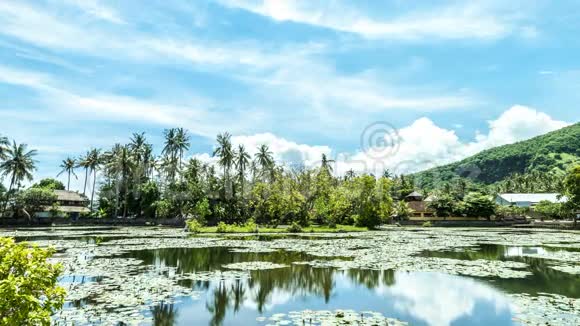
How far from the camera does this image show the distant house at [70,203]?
7584cm

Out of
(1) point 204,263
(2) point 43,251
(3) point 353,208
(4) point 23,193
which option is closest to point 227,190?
(3) point 353,208

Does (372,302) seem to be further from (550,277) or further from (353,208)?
(353,208)

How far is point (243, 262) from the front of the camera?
21312 mm

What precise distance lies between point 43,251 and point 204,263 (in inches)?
616

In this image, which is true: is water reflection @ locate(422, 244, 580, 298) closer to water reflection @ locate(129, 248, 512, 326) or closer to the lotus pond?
the lotus pond

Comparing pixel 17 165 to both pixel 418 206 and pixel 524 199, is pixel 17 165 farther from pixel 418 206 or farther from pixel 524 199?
pixel 524 199

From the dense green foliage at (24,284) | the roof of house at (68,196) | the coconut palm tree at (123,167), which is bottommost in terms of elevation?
the dense green foliage at (24,284)

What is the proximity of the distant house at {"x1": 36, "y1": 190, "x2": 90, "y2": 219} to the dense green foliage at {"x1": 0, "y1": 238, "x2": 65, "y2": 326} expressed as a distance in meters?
79.2

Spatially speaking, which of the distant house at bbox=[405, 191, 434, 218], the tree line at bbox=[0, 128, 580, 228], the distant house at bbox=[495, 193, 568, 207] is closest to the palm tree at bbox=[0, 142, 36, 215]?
the tree line at bbox=[0, 128, 580, 228]

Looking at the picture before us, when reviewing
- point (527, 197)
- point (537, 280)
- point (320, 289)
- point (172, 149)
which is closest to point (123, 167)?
point (172, 149)

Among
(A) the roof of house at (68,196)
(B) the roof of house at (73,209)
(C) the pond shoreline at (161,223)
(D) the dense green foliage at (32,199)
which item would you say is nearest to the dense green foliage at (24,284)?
(C) the pond shoreline at (161,223)

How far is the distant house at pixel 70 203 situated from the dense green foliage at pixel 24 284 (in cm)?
7917

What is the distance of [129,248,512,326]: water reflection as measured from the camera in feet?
37.5

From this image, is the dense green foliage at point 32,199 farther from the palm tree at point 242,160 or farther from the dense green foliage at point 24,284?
the dense green foliage at point 24,284
